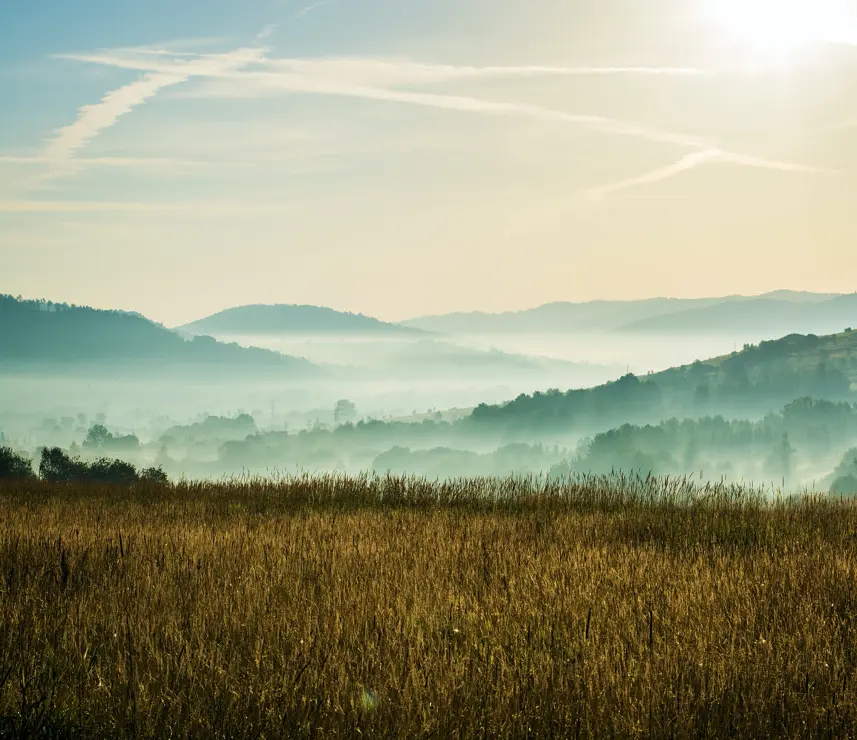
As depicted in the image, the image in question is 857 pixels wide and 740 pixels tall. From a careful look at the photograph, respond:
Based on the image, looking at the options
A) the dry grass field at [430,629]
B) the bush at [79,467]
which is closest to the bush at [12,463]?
the bush at [79,467]

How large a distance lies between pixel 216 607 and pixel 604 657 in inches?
145

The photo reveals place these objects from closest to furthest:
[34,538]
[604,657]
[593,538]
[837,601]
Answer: [604,657] < [837,601] < [34,538] < [593,538]

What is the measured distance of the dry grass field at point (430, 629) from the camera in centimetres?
590

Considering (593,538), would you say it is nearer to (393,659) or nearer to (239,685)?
(393,659)

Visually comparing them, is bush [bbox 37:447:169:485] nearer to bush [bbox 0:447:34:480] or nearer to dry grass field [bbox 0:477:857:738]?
bush [bbox 0:447:34:480]

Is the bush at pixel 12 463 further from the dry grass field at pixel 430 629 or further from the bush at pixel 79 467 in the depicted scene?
the dry grass field at pixel 430 629

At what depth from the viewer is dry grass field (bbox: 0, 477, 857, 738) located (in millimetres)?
5898

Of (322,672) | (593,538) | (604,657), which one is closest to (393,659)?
(322,672)

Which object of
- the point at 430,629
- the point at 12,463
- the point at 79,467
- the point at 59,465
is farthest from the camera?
the point at 59,465

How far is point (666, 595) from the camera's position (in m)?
8.57

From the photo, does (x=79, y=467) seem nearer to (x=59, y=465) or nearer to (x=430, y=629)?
(x=59, y=465)

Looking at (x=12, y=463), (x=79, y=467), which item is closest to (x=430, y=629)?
(x=12, y=463)

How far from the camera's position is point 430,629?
7391 millimetres

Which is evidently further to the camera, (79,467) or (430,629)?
(79,467)
